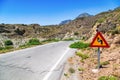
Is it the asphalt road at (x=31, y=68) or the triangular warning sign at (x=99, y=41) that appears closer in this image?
the asphalt road at (x=31, y=68)

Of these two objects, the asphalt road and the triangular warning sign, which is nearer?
the asphalt road

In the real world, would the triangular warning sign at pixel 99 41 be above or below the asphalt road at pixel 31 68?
above

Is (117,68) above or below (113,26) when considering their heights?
below

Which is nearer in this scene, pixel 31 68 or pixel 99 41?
pixel 99 41

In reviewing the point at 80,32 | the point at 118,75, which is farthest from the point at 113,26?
the point at 80,32

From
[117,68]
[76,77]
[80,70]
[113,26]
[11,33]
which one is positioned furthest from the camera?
[11,33]

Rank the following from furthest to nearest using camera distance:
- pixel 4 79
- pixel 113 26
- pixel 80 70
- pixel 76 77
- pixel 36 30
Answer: pixel 36 30
pixel 113 26
pixel 80 70
pixel 76 77
pixel 4 79

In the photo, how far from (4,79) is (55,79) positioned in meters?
2.11

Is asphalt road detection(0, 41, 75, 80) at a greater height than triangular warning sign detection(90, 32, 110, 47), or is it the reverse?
triangular warning sign detection(90, 32, 110, 47)

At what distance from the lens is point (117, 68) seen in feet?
38.7

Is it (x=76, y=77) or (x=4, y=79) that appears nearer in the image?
(x=4, y=79)

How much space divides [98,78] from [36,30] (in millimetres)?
144792

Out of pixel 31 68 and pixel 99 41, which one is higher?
pixel 99 41

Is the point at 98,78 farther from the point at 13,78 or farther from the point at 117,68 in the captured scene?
the point at 13,78
